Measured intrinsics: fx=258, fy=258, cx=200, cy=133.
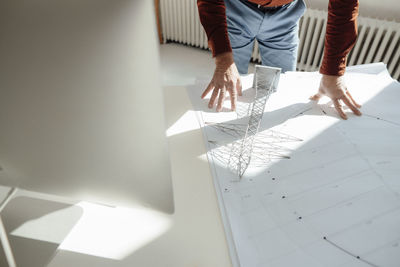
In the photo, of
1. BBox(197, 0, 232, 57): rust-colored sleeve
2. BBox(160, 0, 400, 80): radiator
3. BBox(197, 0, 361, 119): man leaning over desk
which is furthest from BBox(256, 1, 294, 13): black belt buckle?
BBox(160, 0, 400, 80): radiator

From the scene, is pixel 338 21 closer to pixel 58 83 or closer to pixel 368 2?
pixel 58 83

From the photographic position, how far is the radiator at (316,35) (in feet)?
5.77

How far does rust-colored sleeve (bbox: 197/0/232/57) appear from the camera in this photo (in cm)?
88

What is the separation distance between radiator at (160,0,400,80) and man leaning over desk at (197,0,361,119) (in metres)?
0.99

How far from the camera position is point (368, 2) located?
1752 millimetres

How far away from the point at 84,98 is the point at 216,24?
72 cm

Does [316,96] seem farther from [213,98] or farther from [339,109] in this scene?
[213,98]

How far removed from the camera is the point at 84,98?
0.27 m

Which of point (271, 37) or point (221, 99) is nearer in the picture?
point (221, 99)

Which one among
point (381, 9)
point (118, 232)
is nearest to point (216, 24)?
point (118, 232)

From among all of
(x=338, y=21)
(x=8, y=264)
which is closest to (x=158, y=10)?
(x=338, y=21)

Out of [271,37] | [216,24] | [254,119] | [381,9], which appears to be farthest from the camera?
[381,9]

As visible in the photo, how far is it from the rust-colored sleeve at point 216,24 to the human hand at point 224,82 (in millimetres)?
31

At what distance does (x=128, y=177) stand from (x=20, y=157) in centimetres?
16
